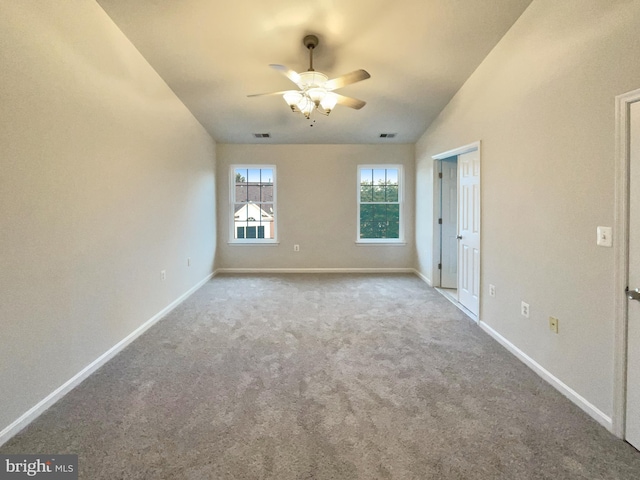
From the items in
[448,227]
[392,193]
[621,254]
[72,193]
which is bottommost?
[621,254]

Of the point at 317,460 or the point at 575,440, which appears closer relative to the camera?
the point at 317,460

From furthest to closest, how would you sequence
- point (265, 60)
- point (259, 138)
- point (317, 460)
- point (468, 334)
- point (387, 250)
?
point (387, 250)
point (259, 138)
point (265, 60)
point (468, 334)
point (317, 460)

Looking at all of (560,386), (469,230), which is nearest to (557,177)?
(560,386)

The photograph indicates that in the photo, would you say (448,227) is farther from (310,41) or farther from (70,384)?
(70,384)

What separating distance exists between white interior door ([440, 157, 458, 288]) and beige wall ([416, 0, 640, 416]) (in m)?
1.75

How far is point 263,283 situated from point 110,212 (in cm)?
307

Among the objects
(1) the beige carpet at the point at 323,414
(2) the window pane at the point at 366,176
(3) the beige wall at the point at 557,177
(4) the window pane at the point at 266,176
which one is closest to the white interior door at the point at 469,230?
(3) the beige wall at the point at 557,177

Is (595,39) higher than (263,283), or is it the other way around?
(595,39)

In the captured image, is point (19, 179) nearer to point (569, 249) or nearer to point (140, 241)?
point (140, 241)

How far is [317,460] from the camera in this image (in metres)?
1.71

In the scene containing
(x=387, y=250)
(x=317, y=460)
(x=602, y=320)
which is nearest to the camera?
(x=317, y=460)

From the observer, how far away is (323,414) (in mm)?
2094

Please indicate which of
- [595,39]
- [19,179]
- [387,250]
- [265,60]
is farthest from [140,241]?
[387,250]

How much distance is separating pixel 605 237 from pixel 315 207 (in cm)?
496
